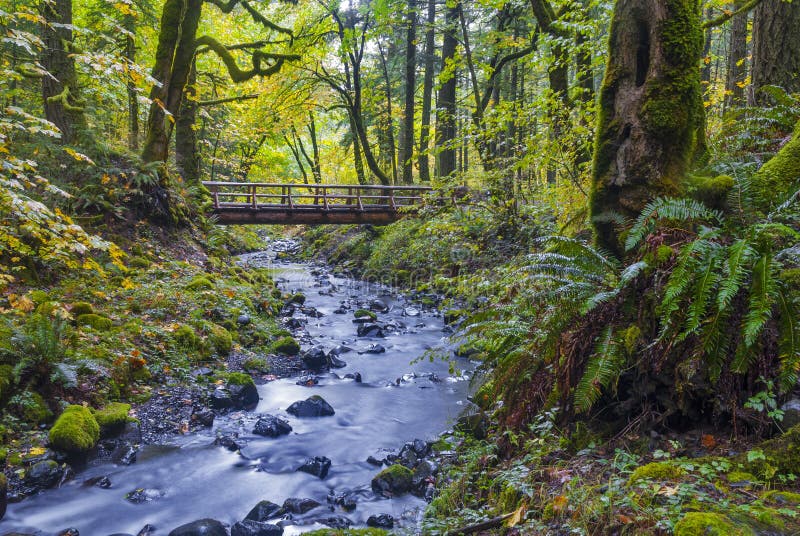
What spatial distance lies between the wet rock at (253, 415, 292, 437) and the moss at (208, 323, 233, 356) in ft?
6.71

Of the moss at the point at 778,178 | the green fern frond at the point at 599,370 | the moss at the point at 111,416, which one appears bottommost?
the moss at the point at 111,416

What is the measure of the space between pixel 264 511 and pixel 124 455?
1.78m

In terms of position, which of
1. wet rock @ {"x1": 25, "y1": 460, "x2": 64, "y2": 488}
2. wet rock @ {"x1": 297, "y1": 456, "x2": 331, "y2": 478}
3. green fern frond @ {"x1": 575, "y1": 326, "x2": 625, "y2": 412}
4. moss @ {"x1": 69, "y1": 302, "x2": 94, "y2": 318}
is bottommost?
wet rock @ {"x1": 297, "y1": 456, "x2": 331, "y2": 478}

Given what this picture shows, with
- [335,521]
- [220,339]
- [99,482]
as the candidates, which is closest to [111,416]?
[99,482]

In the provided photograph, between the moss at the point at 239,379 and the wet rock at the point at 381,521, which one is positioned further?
the moss at the point at 239,379

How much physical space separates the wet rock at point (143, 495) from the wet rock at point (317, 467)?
1.38 metres

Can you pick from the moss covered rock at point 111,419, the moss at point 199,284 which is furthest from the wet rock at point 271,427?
the moss at point 199,284

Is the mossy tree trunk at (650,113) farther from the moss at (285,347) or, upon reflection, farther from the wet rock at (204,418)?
the moss at (285,347)

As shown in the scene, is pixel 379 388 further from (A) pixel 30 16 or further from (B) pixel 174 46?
Answer: (B) pixel 174 46

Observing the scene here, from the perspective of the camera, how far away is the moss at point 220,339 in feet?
25.4

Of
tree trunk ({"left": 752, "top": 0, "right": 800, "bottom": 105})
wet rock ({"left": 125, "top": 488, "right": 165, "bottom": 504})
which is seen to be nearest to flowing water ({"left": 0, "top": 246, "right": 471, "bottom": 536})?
wet rock ({"left": 125, "top": 488, "right": 165, "bottom": 504})

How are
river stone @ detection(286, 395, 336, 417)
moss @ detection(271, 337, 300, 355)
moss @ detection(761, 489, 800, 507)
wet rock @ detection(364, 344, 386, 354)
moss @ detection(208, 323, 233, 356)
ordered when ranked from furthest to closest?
wet rock @ detection(364, 344, 386, 354), moss @ detection(271, 337, 300, 355), moss @ detection(208, 323, 233, 356), river stone @ detection(286, 395, 336, 417), moss @ detection(761, 489, 800, 507)

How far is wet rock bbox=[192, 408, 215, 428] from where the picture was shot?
595 centimetres

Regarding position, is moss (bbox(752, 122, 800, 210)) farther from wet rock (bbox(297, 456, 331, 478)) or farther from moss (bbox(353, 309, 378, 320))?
moss (bbox(353, 309, 378, 320))
